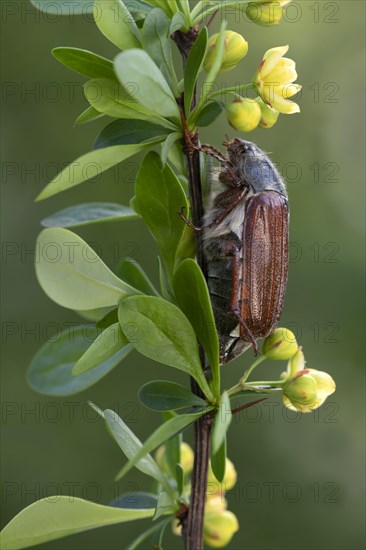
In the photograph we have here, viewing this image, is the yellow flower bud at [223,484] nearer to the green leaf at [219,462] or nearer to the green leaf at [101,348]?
the green leaf at [219,462]

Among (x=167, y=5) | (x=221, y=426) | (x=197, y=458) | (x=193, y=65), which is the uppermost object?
(x=167, y=5)

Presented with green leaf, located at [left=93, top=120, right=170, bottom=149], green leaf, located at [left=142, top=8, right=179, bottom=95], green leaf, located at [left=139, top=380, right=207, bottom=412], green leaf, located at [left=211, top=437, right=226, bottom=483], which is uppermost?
green leaf, located at [left=142, top=8, right=179, bottom=95]

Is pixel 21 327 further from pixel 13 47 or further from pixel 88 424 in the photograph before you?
pixel 13 47

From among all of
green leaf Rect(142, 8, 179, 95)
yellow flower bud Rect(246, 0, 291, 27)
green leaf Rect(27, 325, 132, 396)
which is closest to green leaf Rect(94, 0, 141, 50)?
green leaf Rect(142, 8, 179, 95)

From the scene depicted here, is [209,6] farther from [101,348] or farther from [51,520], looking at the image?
[51,520]

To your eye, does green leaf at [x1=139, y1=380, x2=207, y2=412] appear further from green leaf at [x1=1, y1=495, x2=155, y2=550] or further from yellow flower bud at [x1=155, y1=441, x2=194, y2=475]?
yellow flower bud at [x1=155, y1=441, x2=194, y2=475]

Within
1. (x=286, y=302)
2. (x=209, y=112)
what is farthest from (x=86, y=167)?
(x=286, y=302)
